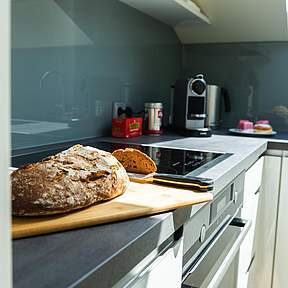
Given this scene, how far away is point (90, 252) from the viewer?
54 cm

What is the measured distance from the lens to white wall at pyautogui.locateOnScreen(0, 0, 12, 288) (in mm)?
333

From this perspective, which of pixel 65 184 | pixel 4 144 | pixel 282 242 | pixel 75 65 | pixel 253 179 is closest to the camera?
pixel 4 144

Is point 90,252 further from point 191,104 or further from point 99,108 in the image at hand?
point 191,104

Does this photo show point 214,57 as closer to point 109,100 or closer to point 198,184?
point 109,100

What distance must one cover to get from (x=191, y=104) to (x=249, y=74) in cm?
69

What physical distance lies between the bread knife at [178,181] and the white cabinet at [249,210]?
2.09 feet

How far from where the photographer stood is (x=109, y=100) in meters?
1.80

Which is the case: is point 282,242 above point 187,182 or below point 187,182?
below

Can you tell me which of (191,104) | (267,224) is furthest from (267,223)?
(191,104)

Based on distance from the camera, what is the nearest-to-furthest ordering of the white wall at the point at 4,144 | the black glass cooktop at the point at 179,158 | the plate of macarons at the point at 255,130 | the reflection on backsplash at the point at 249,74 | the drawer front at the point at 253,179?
the white wall at the point at 4,144, the black glass cooktop at the point at 179,158, the drawer front at the point at 253,179, the plate of macarons at the point at 255,130, the reflection on backsplash at the point at 249,74

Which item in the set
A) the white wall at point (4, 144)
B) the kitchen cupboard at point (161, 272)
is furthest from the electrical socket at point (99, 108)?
the white wall at point (4, 144)

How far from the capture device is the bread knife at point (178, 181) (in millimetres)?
888

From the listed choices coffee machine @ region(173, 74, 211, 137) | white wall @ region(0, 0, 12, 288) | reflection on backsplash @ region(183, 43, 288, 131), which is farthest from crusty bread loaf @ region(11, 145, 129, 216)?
reflection on backsplash @ region(183, 43, 288, 131)

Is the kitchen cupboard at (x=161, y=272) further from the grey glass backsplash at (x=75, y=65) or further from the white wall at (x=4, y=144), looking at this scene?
the grey glass backsplash at (x=75, y=65)
